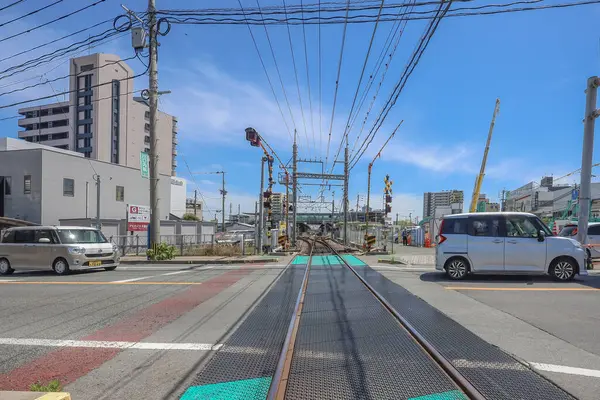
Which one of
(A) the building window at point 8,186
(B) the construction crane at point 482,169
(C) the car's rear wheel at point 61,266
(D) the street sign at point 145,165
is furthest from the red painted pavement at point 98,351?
(A) the building window at point 8,186

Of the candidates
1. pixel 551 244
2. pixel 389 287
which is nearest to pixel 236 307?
pixel 389 287

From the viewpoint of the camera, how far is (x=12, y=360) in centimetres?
495

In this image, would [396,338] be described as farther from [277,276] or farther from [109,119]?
[109,119]

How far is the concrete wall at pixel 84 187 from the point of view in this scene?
3331cm

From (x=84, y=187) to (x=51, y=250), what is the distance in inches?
1007

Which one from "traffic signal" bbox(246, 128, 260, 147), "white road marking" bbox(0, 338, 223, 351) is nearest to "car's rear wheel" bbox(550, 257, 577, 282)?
"white road marking" bbox(0, 338, 223, 351)

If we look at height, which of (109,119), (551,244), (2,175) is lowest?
(551,244)

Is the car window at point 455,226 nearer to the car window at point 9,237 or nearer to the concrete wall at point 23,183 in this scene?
the car window at point 9,237

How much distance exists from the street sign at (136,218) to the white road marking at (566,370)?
20717 millimetres

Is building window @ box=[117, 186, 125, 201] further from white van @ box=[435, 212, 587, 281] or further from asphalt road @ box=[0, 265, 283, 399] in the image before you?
white van @ box=[435, 212, 587, 281]

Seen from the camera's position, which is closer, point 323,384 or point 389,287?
point 323,384

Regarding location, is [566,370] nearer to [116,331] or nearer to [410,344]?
[410,344]

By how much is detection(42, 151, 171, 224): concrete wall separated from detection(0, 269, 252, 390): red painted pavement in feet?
97.5

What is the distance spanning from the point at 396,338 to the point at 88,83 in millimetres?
85962
